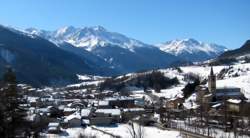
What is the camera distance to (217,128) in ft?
248

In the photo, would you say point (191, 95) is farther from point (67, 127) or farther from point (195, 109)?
point (67, 127)

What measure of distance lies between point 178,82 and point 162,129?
392 ft

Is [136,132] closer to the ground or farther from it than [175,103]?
Result: closer to the ground

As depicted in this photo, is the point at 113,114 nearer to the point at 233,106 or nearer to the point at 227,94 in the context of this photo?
the point at 233,106

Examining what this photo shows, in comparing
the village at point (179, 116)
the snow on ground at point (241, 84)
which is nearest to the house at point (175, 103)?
the village at point (179, 116)

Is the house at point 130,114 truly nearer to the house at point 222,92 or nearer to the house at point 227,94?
the house at point 222,92

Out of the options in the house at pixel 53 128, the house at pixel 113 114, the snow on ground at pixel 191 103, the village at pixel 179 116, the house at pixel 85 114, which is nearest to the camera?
the village at pixel 179 116

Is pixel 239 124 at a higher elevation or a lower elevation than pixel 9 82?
lower

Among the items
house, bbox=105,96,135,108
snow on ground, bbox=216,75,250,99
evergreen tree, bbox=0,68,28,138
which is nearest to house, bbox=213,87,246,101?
snow on ground, bbox=216,75,250,99

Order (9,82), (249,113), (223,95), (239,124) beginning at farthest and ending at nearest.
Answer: (223,95) → (249,113) → (239,124) → (9,82)

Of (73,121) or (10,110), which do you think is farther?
(73,121)

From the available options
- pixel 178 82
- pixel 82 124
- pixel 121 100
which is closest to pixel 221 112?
pixel 82 124

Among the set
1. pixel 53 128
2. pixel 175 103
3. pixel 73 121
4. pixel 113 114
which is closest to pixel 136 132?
pixel 53 128

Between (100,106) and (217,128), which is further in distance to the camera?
(100,106)
